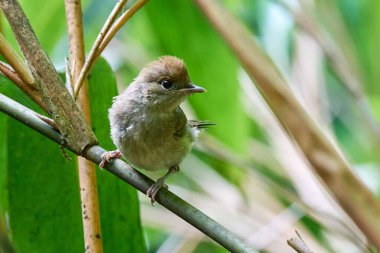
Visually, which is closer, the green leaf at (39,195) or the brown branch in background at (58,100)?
the brown branch in background at (58,100)

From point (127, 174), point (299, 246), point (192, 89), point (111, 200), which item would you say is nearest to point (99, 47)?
point (127, 174)

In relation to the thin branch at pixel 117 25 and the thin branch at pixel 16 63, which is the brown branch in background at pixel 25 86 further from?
the thin branch at pixel 117 25

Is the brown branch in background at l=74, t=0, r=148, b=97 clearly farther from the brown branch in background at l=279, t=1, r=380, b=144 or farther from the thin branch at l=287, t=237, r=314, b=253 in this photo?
the brown branch in background at l=279, t=1, r=380, b=144

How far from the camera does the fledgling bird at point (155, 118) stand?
2385 mm

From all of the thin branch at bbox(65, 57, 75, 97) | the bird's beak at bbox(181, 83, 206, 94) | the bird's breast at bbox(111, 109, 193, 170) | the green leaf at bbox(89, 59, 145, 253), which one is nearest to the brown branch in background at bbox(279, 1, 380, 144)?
the bird's beak at bbox(181, 83, 206, 94)

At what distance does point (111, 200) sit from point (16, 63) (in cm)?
68

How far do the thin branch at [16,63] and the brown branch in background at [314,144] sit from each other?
1.46ft

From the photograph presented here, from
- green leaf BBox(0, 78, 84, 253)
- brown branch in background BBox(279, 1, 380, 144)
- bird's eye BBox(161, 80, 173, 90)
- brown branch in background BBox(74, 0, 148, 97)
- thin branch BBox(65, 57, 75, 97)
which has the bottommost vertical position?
green leaf BBox(0, 78, 84, 253)

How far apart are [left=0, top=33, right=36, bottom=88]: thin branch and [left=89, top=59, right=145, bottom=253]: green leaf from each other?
1.74 ft

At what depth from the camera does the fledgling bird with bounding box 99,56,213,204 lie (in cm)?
238

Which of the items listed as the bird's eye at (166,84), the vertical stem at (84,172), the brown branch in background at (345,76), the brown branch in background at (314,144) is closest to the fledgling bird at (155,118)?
the bird's eye at (166,84)

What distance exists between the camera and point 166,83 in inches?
97.0

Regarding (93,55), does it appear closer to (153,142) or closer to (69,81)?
(69,81)


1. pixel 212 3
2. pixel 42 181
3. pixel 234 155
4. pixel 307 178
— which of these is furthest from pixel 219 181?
pixel 212 3
